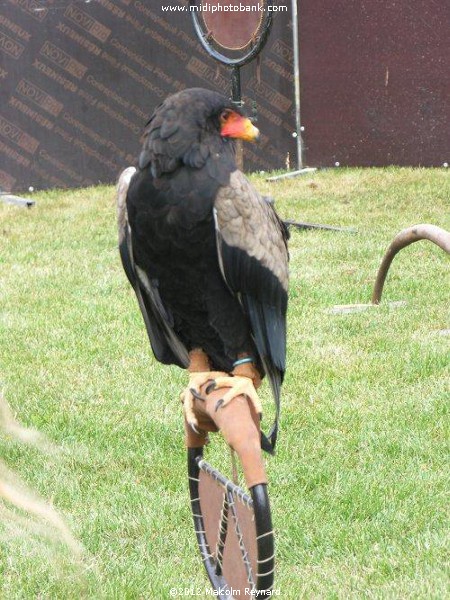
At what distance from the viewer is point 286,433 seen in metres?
3.62

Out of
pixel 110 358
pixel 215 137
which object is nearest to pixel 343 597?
pixel 215 137

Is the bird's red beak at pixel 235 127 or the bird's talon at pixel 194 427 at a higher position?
the bird's red beak at pixel 235 127

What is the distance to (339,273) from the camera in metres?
5.96

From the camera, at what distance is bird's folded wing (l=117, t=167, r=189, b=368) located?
203 cm

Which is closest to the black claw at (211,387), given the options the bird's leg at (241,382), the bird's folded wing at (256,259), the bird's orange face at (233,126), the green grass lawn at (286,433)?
the bird's leg at (241,382)

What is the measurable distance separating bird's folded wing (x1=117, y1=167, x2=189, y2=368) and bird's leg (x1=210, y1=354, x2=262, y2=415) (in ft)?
0.65

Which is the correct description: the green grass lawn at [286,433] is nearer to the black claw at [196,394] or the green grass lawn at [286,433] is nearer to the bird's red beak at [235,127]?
the black claw at [196,394]

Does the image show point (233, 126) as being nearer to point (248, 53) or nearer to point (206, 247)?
point (206, 247)

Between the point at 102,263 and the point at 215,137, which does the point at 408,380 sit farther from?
the point at 102,263

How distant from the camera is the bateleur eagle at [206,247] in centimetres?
183

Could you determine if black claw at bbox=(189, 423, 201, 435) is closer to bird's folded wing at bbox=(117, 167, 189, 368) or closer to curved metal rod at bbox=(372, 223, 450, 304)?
bird's folded wing at bbox=(117, 167, 189, 368)

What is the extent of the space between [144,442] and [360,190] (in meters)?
5.11

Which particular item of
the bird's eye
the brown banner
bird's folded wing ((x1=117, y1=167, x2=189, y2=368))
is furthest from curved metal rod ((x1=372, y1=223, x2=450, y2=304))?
the brown banner

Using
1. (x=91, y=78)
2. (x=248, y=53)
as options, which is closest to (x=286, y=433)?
(x=248, y=53)
